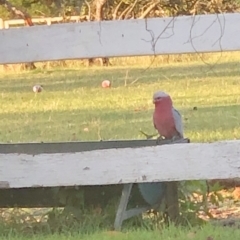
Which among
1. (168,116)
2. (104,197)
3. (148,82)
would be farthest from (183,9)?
(148,82)

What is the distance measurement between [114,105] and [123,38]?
660 centimetres

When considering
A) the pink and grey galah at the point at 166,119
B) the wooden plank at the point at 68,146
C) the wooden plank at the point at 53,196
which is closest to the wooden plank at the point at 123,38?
the pink and grey galah at the point at 166,119

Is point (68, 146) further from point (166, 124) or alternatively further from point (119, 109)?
point (119, 109)

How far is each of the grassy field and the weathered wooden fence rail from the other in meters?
0.26

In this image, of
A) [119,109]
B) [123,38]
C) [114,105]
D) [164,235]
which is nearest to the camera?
[164,235]

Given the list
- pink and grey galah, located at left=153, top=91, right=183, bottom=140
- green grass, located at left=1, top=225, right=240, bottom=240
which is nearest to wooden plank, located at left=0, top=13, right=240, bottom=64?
pink and grey galah, located at left=153, top=91, right=183, bottom=140

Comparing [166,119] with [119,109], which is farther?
[119,109]

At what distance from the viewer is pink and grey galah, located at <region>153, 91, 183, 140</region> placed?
4422 mm

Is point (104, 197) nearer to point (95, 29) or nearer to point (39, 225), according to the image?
point (39, 225)

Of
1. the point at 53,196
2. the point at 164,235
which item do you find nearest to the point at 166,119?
the point at 53,196

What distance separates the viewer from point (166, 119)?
441 cm

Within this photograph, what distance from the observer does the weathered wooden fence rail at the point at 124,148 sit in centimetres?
383

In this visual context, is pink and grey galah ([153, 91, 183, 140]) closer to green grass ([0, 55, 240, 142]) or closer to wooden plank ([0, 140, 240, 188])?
wooden plank ([0, 140, 240, 188])

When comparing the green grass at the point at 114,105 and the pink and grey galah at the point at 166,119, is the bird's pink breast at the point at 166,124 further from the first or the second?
the green grass at the point at 114,105
